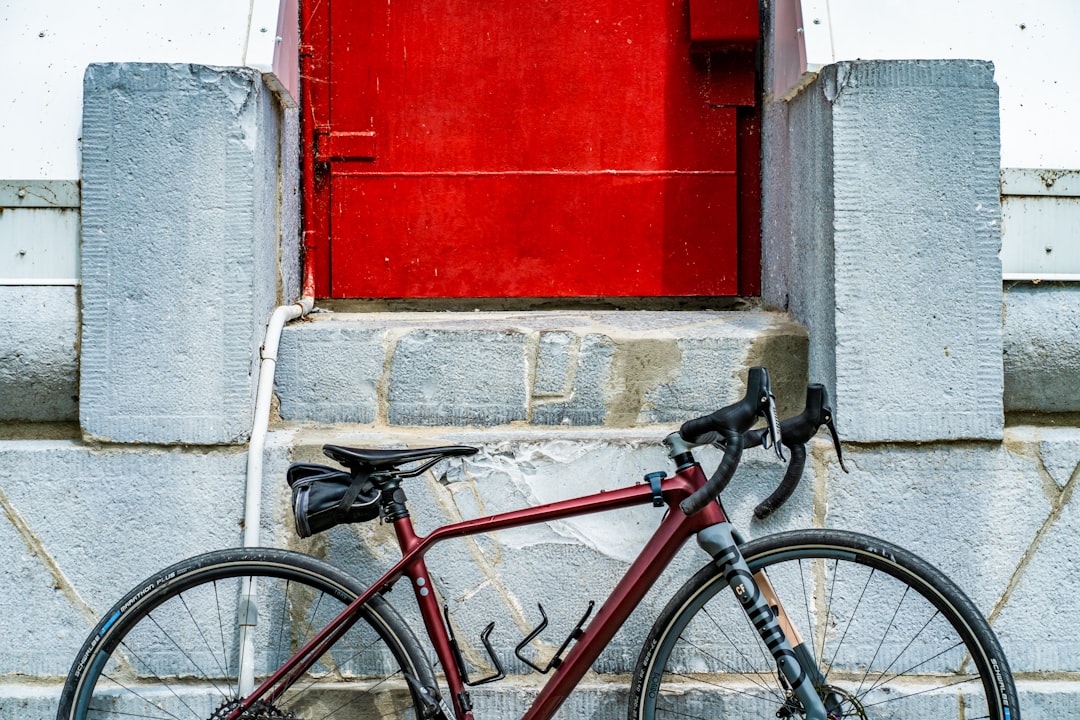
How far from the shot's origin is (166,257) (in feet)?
9.55

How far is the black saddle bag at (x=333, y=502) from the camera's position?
2461mm

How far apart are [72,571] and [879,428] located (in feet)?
8.04

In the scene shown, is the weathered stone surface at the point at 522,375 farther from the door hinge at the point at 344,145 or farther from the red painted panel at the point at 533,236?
the door hinge at the point at 344,145

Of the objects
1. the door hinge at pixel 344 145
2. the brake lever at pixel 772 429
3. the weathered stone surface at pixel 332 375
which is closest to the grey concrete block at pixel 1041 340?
the brake lever at pixel 772 429

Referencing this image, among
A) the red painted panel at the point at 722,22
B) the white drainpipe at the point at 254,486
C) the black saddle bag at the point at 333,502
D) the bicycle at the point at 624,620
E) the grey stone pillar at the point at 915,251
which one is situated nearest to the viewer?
the bicycle at the point at 624,620

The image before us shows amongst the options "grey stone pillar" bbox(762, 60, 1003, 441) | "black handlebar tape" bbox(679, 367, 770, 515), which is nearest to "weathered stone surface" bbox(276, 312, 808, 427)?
"grey stone pillar" bbox(762, 60, 1003, 441)

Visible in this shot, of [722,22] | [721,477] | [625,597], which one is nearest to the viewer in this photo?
[721,477]

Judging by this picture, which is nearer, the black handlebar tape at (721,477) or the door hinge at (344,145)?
the black handlebar tape at (721,477)

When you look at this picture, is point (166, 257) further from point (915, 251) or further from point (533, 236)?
point (915, 251)

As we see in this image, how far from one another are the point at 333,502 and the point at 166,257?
3.28ft

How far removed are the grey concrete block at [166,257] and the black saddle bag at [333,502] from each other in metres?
0.53

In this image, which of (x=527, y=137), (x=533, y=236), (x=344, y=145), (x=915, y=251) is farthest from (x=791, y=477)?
(x=344, y=145)

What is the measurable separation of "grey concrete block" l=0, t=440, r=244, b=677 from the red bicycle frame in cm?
63

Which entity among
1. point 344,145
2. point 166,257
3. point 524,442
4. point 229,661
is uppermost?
point 344,145
